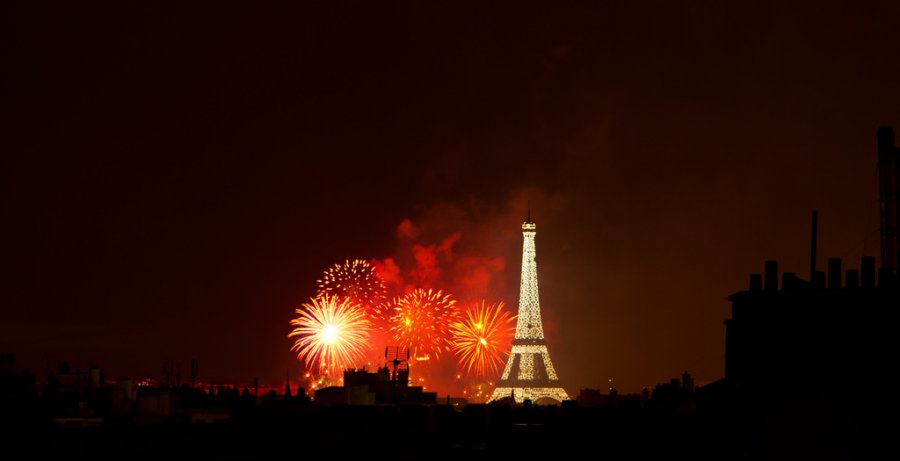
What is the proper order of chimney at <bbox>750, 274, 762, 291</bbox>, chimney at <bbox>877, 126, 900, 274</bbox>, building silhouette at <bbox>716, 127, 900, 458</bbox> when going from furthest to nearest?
chimney at <bbox>877, 126, 900, 274</bbox>
chimney at <bbox>750, 274, 762, 291</bbox>
building silhouette at <bbox>716, 127, 900, 458</bbox>

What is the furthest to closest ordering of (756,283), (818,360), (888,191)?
(888,191) → (756,283) → (818,360)

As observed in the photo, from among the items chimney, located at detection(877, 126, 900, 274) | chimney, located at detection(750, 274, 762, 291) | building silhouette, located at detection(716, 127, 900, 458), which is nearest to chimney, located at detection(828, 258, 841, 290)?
building silhouette, located at detection(716, 127, 900, 458)

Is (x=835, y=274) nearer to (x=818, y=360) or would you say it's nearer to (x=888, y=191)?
(x=818, y=360)

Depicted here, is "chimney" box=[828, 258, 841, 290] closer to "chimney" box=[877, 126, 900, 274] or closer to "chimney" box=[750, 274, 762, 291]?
"chimney" box=[750, 274, 762, 291]

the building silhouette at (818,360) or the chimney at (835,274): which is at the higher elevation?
the chimney at (835,274)

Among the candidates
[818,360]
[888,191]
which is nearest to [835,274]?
[818,360]

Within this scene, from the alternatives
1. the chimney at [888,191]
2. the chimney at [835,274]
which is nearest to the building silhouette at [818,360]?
the chimney at [835,274]

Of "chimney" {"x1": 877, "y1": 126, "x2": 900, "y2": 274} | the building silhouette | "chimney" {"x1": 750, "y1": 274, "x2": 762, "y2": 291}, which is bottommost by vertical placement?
the building silhouette

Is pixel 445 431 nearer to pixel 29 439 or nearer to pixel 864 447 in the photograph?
pixel 29 439

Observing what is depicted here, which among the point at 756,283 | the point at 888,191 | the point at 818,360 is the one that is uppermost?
the point at 888,191

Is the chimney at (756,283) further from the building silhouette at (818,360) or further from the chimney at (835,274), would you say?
the chimney at (835,274)
